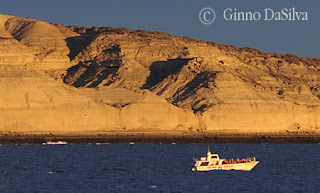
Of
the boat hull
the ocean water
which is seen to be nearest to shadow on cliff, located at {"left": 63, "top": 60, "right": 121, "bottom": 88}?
the ocean water

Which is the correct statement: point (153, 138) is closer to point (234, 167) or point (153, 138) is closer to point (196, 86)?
point (196, 86)

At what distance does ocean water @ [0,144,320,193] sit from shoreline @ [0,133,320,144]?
4.25 m

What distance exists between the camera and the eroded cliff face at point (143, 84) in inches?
4963

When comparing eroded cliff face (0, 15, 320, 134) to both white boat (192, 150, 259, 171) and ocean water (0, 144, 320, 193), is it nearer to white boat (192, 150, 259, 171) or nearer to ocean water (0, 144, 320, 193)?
ocean water (0, 144, 320, 193)

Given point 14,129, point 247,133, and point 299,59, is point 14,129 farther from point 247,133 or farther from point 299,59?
point 299,59

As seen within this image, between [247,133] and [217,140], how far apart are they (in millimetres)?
9306

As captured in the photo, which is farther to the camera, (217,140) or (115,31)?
(115,31)

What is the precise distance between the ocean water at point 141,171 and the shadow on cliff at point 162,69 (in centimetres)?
3459

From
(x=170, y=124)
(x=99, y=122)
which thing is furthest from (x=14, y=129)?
(x=170, y=124)

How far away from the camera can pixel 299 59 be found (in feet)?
565

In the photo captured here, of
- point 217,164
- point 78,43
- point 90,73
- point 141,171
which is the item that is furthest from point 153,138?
point 141,171

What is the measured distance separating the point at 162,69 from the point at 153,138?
28189mm

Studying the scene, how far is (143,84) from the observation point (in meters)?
148

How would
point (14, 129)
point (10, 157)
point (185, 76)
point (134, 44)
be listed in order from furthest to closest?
point (134, 44)
point (185, 76)
point (14, 129)
point (10, 157)
